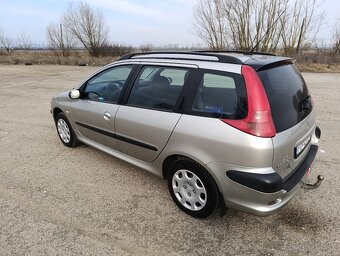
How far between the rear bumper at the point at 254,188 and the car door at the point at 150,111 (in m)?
0.66

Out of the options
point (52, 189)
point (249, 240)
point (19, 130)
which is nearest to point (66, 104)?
point (52, 189)

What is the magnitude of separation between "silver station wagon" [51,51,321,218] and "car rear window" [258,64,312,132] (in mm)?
11

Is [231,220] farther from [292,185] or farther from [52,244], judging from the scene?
[52,244]

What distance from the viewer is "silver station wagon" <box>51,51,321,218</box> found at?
224 cm

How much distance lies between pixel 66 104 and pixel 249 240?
3188 mm

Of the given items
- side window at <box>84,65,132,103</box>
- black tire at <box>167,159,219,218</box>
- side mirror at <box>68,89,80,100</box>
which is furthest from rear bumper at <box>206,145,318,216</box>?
side mirror at <box>68,89,80,100</box>

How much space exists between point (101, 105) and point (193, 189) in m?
1.63

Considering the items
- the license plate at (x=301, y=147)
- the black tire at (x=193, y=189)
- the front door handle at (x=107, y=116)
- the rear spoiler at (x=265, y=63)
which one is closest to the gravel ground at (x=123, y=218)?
the black tire at (x=193, y=189)

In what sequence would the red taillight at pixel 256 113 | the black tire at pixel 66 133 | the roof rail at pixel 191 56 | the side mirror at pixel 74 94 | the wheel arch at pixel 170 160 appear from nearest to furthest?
the red taillight at pixel 256 113 → the roof rail at pixel 191 56 → the wheel arch at pixel 170 160 → the side mirror at pixel 74 94 → the black tire at pixel 66 133

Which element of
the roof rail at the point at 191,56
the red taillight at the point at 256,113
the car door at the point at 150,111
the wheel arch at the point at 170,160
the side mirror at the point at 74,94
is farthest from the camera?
the side mirror at the point at 74,94

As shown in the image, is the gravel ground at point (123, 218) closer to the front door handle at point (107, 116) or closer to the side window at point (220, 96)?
the front door handle at point (107, 116)

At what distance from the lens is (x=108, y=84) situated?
3754 mm

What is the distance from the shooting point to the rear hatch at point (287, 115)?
2.31 metres

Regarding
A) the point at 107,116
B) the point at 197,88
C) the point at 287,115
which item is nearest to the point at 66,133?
the point at 107,116
